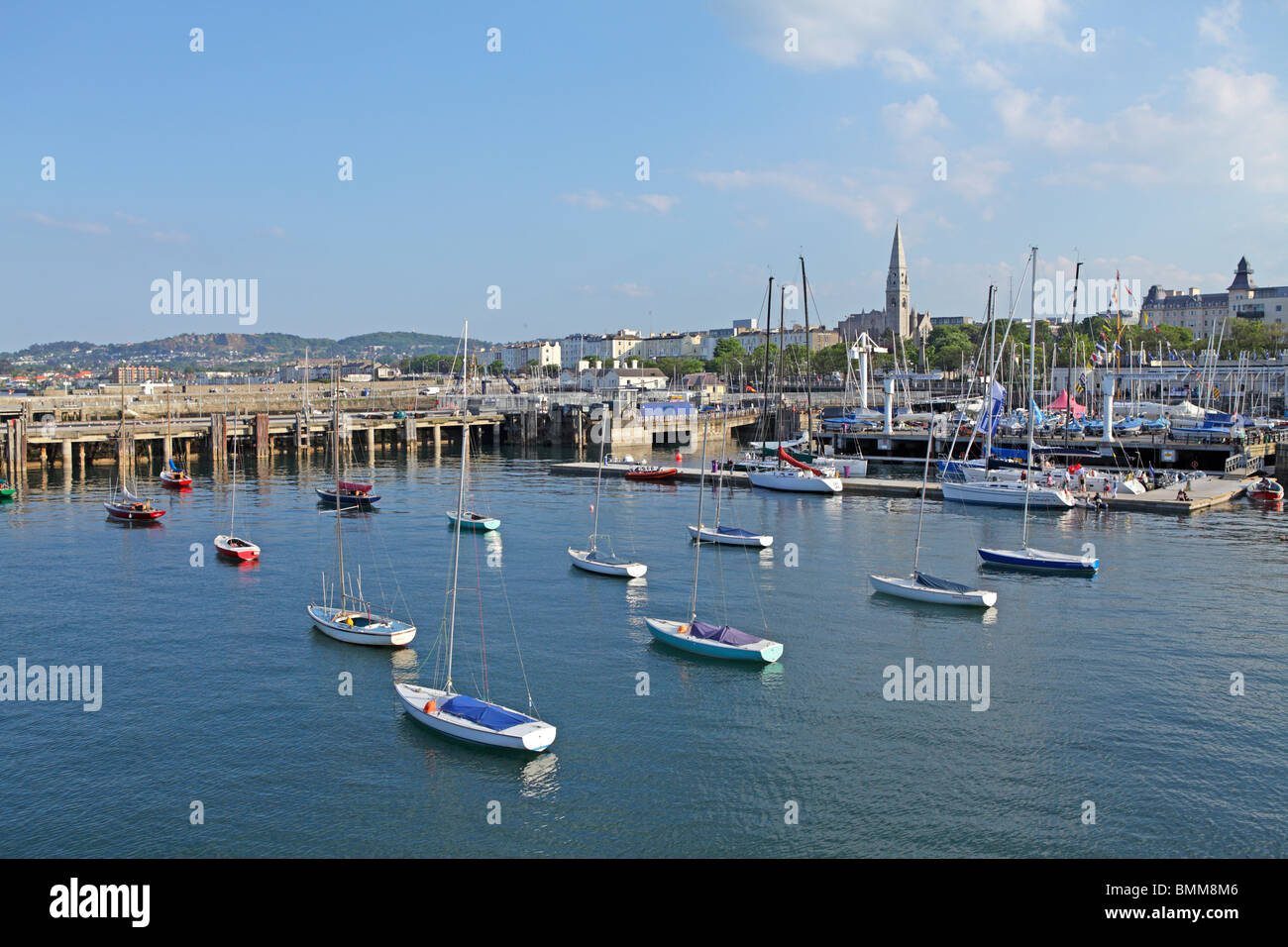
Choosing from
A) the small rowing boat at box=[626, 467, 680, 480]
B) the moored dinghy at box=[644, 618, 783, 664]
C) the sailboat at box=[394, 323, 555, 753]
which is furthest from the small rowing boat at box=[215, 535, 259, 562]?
the small rowing boat at box=[626, 467, 680, 480]

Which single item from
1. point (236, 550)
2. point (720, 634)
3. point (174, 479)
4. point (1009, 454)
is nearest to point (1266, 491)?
point (1009, 454)

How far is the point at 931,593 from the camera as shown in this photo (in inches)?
1734

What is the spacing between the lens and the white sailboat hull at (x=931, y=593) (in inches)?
1709

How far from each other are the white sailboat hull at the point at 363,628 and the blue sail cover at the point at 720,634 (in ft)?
33.3

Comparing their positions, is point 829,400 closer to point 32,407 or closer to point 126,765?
point 32,407

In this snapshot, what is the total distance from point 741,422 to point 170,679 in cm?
11415

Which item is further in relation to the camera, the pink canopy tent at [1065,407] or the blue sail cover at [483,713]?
the pink canopy tent at [1065,407]

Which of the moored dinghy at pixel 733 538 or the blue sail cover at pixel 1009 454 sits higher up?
the blue sail cover at pixel 1009 454

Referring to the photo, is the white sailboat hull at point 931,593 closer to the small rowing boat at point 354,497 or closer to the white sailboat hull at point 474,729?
the white sailboat hull at point 474,729

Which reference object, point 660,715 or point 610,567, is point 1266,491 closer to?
point 610,567

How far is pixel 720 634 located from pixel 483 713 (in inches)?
417

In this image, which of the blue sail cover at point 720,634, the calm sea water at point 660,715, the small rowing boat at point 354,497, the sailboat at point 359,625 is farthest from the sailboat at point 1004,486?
the sailboat at point 359,625
